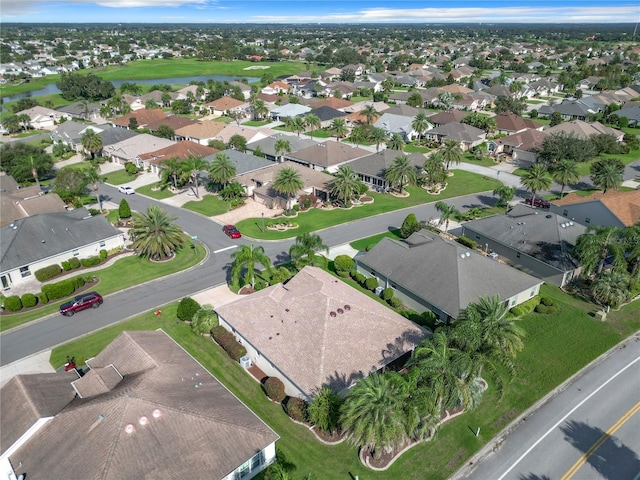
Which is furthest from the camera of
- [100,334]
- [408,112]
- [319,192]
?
[408,112]

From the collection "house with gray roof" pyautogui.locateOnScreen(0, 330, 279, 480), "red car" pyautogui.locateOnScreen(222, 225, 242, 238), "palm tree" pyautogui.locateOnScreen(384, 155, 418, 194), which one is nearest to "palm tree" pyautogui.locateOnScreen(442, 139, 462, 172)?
"palm tree" pyautogui.locateOnScreen(384, 155, 418, 194)

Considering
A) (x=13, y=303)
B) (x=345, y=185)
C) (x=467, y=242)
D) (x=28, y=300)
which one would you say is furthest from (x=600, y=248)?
(x=13, y=303)

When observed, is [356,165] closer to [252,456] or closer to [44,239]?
[44,239]

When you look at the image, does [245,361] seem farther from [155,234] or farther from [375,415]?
[155,234]

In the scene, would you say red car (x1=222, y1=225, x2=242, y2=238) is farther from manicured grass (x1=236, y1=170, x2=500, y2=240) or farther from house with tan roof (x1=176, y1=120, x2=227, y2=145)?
house with tan roof (x1=176, y1=120, x2=227, y2=145)

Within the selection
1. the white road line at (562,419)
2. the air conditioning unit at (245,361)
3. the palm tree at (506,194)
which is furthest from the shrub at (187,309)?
the palm tree at (506,194)

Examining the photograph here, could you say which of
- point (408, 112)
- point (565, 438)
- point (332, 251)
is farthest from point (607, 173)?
point (408, 112)
